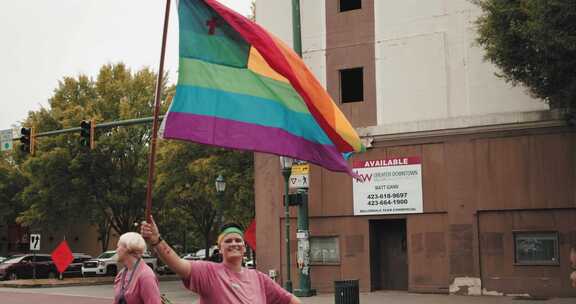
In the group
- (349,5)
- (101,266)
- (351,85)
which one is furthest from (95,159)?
(349,5)

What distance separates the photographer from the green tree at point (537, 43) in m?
15.4

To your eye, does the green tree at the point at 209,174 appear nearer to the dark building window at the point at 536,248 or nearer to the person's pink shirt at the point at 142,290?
the dark building window at the point at 536,248

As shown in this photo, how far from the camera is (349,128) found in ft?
26.0

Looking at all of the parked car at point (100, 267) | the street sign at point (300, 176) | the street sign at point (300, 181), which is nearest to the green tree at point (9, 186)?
the parked car at point (100, 267)

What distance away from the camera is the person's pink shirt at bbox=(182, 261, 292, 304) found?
208 inches

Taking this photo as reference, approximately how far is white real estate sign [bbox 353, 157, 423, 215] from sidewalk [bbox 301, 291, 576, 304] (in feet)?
8.37

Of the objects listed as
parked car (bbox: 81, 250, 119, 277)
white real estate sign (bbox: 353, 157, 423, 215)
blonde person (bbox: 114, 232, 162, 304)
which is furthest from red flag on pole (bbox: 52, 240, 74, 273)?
blonde person (bbox: 114, 232, 162, 304)

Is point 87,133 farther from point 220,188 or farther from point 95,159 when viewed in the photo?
point 95,159

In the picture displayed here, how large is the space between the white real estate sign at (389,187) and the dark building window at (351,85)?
2938 millimetres

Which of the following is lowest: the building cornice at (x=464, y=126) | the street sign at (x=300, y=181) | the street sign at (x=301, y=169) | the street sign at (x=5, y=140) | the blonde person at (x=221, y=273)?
the blonde person at (x=221, y=273)

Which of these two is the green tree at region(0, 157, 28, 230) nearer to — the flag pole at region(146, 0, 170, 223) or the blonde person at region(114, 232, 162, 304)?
the blonde person at region(114, 232, 162, 304)

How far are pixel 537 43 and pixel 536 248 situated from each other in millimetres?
7272

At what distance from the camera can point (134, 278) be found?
6594mm

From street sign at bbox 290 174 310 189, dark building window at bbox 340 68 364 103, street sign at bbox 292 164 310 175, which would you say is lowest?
street sign at bbox 290 174 310 189
